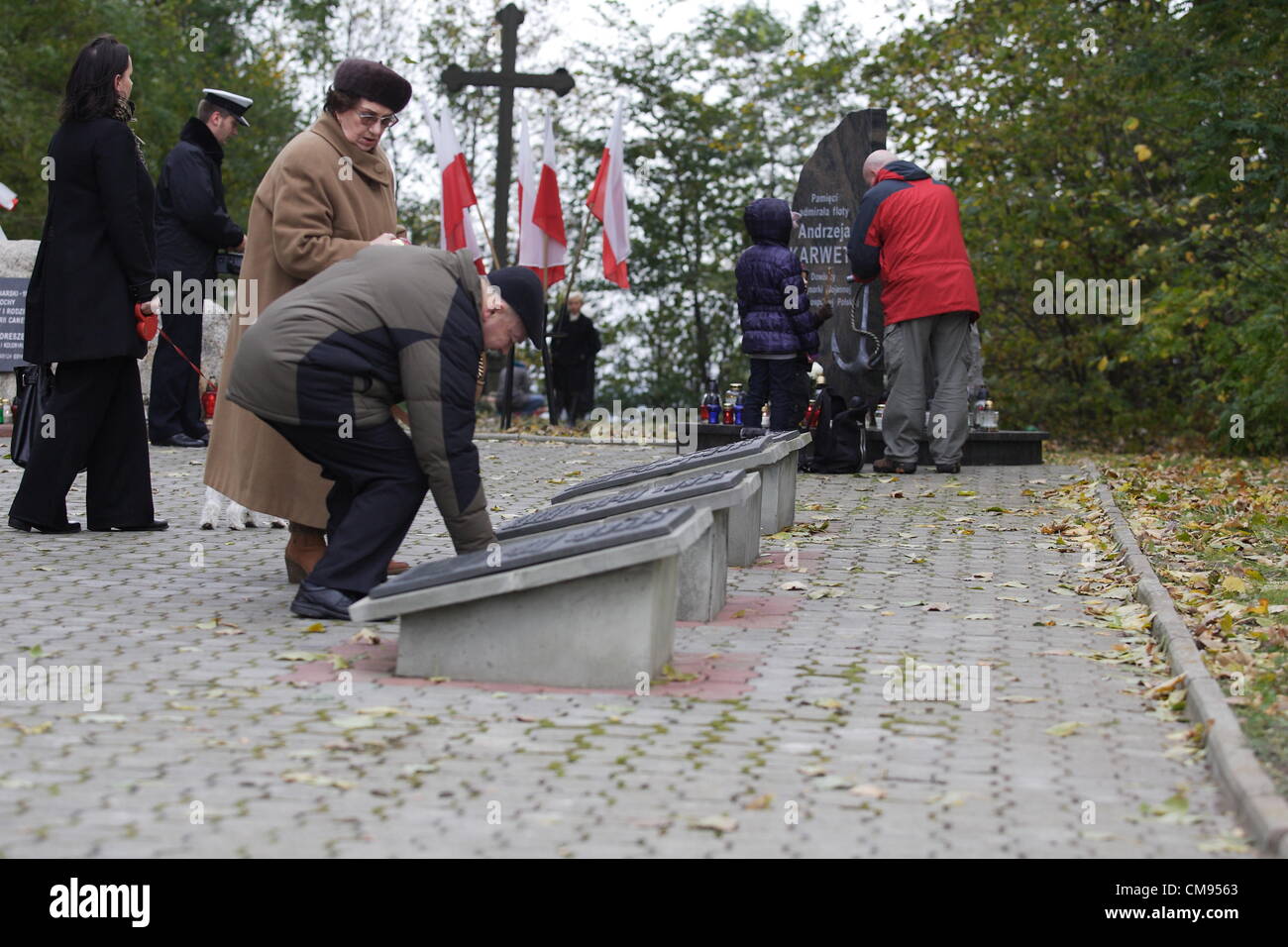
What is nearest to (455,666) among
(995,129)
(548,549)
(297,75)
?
(548,549)

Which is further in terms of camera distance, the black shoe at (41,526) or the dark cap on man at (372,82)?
the black shoe at (41,526)

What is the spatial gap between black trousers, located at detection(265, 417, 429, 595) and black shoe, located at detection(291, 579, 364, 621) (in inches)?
1.4

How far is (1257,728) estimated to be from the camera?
192 inches

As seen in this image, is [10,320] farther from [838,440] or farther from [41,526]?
[41,526]

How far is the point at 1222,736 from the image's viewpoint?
467 centimetres

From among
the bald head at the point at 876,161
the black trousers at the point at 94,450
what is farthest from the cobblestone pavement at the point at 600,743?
the bald head at the point at 876,161

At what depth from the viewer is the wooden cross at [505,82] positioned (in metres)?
20.6

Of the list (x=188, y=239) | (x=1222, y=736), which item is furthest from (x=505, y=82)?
(x=1222, y=736)

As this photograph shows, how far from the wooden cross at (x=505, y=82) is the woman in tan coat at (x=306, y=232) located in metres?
13.4

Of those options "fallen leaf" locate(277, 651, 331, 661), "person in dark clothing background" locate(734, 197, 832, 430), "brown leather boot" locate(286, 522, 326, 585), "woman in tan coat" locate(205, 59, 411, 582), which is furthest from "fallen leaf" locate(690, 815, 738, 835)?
"person in dark clothing background" locate(734, 197, 832, 430)

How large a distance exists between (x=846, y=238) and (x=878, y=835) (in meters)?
11.3

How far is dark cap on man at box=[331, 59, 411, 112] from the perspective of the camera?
23.2 ft

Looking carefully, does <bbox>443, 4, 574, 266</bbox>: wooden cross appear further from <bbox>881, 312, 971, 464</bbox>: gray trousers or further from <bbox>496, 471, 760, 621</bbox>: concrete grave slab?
<bbox>496, 471, 760, 621</bbox>: concrete grave slab

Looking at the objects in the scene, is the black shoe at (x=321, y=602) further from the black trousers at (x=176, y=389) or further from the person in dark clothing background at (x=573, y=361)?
the person in dark clothing background at (x=573, y=361)
